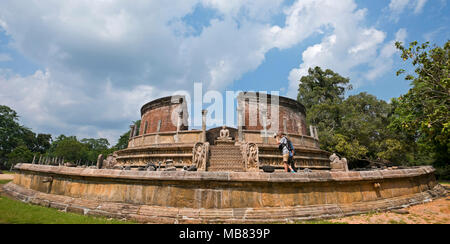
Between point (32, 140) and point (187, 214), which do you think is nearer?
point (187, 214)

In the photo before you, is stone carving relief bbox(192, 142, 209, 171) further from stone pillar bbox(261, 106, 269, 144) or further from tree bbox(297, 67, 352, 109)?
tree bbox(297, 67, 352, 109)

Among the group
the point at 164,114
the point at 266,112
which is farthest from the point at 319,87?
the point at 164,114

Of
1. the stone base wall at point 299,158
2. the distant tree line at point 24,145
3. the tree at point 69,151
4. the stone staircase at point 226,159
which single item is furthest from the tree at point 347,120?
the tree at point 69,151

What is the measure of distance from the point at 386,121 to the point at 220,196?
30.9m

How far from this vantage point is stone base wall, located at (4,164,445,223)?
13.0 ft

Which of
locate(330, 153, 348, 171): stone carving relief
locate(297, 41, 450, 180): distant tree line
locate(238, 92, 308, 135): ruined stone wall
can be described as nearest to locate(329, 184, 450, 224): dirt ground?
locate(297, 41, 450, 180): distant tree line

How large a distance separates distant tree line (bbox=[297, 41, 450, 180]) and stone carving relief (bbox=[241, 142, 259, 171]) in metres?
6.49

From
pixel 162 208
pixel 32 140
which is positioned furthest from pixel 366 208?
pixel 32 140
